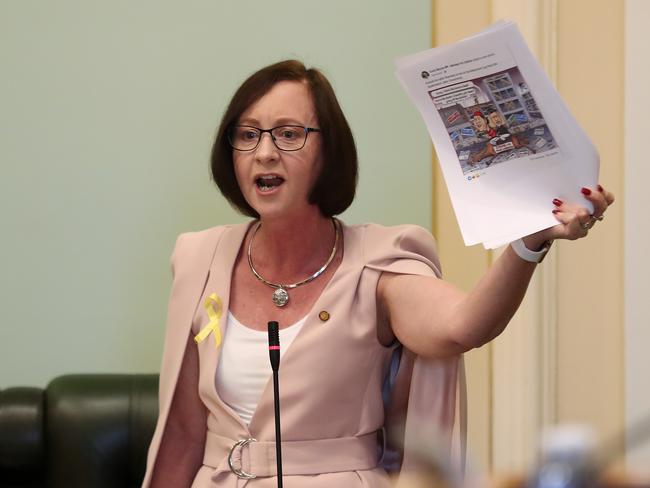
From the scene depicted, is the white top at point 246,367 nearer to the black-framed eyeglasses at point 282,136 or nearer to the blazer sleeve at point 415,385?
the blazer sleeve at point 415,385

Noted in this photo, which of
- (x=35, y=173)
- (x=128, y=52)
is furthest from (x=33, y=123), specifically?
(x=128, y=52)

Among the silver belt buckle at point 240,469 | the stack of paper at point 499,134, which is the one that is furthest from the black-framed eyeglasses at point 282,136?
the silver belt buckle at point 240,469

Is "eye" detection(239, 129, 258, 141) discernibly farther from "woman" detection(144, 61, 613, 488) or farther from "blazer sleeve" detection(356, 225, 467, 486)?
"blazer sleeve" detection(356, 225, 467, 486)

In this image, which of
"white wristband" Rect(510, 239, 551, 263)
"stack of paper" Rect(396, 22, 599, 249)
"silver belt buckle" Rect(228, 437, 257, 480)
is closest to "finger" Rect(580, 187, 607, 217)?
"stack of paper" Rect(396, 22, 599, 249)

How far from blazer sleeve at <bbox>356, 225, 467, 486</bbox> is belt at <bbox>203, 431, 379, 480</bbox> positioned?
0.30 ft

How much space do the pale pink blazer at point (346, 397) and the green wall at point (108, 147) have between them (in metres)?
0.59

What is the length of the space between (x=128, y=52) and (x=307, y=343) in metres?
1.03

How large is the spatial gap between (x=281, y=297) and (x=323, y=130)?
1.14ft

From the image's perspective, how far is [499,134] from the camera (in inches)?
66.0

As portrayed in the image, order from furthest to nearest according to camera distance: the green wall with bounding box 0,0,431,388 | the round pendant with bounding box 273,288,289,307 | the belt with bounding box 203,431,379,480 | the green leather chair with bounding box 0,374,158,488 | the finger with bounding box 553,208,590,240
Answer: the green wall with bounding box 0,0,431,388 → the green leather chair with bounding box 0,374,158,488 → the round pendant with bounding box 273,288,289,307 → the belt with bounding box 203,431,379,480 → the finger with bounding box 553,208,590,240

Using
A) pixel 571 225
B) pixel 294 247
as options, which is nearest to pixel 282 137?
pixel 294 247

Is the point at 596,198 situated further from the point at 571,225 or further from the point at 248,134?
the point at 248,134

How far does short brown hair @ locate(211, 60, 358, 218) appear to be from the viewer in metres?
2.18

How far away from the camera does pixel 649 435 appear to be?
28.6 inches
